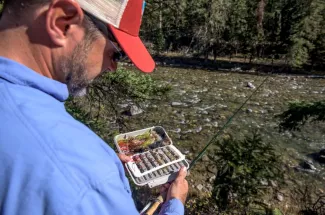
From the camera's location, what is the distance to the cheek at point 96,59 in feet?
3.28

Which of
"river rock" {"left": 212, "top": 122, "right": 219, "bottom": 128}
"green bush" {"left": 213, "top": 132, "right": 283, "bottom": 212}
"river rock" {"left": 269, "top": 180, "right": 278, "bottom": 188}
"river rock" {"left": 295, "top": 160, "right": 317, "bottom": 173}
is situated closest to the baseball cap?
"green bush" {"left": 213, "top": 132, "right": 283, "bottom": 212}

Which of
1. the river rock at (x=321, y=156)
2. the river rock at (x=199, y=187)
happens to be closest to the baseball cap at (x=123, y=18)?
the river rock at (x=199, y=187)

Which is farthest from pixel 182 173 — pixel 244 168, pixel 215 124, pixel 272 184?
pixel 215 124

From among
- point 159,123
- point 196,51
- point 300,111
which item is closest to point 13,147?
point 300,111

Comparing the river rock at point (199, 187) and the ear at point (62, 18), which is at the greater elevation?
the ear at point (62, 18)

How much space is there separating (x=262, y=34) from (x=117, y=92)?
16124mm

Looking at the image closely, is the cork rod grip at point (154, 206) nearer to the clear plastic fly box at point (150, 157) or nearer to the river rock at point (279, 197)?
the clear plastic fly box at point (150, 157)

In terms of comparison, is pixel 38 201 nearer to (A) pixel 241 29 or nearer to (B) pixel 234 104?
(B) pixel 234 104

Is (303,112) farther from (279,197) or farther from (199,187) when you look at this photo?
(199,187)

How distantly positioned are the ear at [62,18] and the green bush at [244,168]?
114 inches

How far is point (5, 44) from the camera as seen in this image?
836mm

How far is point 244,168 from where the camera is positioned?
11.4 feet

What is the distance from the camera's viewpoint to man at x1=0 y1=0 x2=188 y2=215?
2.26 feet

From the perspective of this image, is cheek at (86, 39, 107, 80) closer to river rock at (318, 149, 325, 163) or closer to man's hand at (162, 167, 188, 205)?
man's hand at (162, 167, 188, 205)
